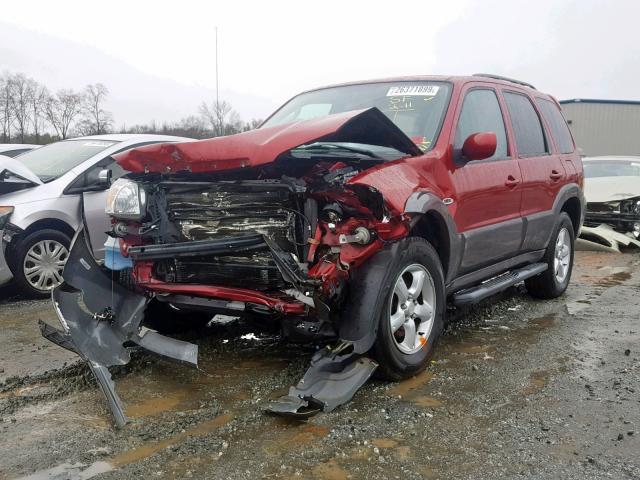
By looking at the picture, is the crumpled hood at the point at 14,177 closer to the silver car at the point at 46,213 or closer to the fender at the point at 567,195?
the silver car at the point at 46,213

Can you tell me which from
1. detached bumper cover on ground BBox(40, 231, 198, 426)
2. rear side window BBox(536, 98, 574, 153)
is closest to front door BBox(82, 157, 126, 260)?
detached bumper cover on ground BBox(40, 231, 198, 426)

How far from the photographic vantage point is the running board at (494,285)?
418 cm

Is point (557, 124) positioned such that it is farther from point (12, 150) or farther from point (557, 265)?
point (12, 150)

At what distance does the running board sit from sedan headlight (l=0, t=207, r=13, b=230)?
4233 mm

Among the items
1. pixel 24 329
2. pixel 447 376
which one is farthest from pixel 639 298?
pixel 24 329

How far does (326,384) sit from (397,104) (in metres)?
2.16

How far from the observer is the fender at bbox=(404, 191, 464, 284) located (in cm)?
333

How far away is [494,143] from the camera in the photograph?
12.7 feet

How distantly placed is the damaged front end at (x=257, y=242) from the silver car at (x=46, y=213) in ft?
7.09

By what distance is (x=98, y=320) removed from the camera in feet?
11.8

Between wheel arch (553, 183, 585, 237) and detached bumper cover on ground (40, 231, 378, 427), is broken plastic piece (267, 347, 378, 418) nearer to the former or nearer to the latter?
detached bumper cover on ground (40, 231, 378, 427)

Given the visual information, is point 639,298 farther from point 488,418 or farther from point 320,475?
point 320,475

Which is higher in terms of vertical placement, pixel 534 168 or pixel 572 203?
pixel 534 168

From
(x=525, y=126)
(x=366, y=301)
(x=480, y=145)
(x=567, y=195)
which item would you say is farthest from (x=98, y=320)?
(x=567, y=195)
